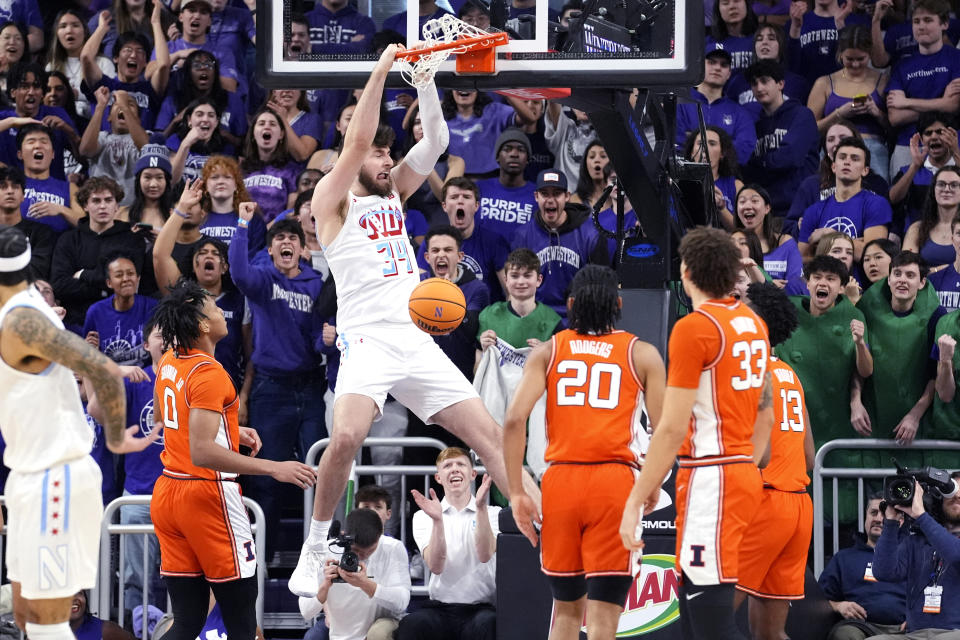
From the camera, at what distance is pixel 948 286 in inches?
402

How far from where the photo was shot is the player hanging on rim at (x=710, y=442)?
20.2 ft

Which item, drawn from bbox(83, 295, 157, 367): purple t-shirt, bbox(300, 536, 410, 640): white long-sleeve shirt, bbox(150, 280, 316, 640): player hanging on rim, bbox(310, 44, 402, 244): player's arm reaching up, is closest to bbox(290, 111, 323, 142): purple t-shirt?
bbox(83, 295, 157, 367): purple t-shirt

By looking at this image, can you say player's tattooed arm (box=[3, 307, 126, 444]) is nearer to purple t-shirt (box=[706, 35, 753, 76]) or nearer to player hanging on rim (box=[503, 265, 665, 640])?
player hanging on rim (box=[503, 265, 665, 640])

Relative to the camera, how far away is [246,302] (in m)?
10.8

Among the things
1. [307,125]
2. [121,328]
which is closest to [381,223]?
[121,328]

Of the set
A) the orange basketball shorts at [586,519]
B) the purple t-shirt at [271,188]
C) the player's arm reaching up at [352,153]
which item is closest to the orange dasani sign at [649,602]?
the orange basketball shorts at [586,519]

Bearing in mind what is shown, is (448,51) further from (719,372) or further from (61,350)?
(61,350)

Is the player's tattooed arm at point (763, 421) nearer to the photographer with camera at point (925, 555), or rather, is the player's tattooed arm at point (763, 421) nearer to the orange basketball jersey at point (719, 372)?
A: the orange basketball jersey at point (719, 372)

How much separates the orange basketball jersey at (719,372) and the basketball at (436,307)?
1666 mm

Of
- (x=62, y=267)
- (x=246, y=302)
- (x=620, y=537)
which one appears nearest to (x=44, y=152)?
(x=62, y=267)

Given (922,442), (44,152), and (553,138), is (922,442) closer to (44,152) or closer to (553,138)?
(553,138)

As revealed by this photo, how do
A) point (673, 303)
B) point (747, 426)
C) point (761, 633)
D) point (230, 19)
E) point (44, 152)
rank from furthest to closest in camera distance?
point (230, 19), point (44, 152), point (673, 303), point (761, 633), point (747, 426)

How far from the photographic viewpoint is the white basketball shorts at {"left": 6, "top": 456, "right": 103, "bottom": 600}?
19.3ft

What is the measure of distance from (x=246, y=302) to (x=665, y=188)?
3659 millimetres
